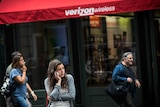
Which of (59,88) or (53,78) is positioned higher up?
(53,78)

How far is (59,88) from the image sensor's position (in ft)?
21.0

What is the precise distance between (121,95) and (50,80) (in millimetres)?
2311

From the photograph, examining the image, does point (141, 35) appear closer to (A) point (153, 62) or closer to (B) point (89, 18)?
(A) point (153, 62)

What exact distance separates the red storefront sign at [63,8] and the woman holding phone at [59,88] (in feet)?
8.75

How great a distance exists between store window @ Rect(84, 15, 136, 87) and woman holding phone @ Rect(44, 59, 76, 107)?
445 centimetres

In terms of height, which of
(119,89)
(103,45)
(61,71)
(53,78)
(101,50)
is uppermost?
(103,45)

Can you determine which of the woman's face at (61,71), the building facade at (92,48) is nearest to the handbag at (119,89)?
the building facade at (92,48)

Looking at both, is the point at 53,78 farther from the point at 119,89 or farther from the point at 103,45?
the point at 103,45

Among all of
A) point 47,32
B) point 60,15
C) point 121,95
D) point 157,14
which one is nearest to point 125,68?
point 121,95

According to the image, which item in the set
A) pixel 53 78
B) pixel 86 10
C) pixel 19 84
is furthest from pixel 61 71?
pixel 86 10

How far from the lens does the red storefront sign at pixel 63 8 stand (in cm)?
866

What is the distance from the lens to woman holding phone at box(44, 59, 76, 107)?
20.9ft

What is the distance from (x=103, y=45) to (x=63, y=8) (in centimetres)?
227

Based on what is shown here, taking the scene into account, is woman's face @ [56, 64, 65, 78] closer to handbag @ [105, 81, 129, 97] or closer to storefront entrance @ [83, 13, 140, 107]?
handbag @ [105, 81, 129, 97]
